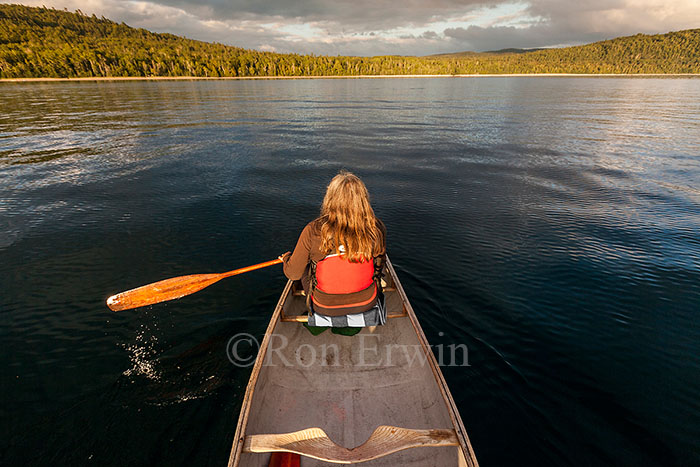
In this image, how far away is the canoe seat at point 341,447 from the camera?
373 cm

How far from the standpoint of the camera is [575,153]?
23.2m

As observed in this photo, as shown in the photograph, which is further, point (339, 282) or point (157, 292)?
point (157, 292)

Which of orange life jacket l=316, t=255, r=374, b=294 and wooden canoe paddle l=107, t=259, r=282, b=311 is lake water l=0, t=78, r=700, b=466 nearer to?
wooden canoe paddle l=107, t=259, r=282, b=311

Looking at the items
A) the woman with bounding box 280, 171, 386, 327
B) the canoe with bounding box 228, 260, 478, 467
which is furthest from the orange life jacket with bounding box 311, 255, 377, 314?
the canoe with bounding box 228, 260, 478, 467

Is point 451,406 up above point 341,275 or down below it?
below

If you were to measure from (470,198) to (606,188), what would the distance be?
7.52m

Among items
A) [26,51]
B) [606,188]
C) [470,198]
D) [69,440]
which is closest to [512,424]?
[69,440]

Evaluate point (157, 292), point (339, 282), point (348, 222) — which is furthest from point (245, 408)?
point (157, 292)

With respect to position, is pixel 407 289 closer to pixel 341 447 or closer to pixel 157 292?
pixel 341 447

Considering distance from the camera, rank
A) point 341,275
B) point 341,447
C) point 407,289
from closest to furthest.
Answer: point 341,447 → point 341,275 → point 407,289

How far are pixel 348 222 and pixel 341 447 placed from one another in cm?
297

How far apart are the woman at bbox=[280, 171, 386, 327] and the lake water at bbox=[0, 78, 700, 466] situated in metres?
2.61

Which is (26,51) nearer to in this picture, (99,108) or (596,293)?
(99,108)

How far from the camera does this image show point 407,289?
29.6ft
